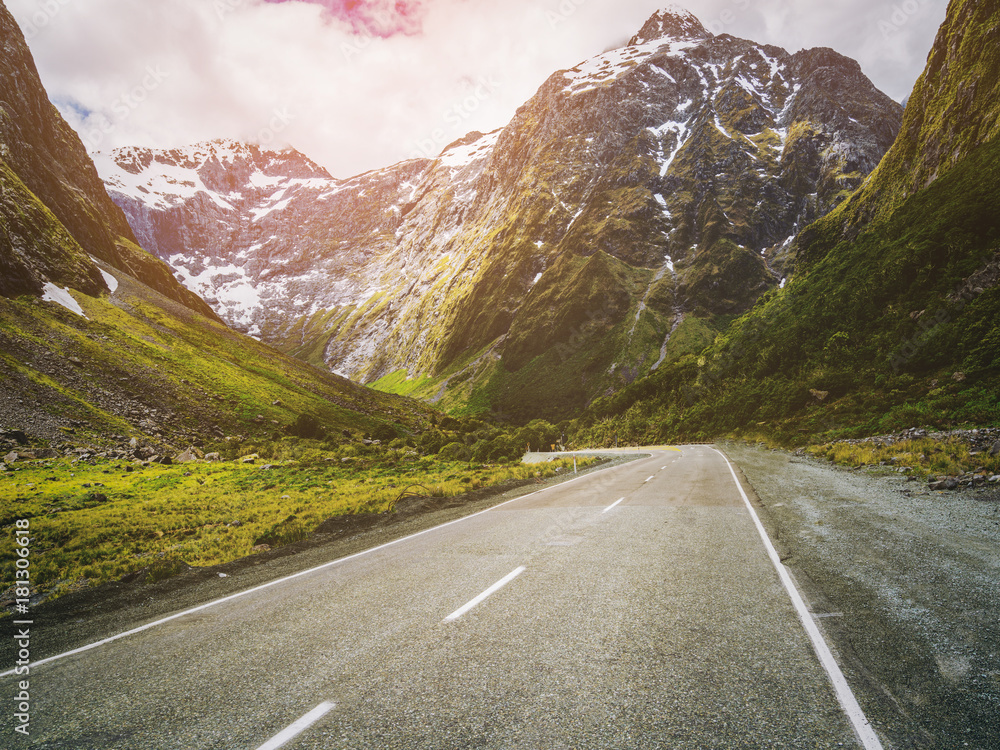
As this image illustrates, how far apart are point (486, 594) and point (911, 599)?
5.24m

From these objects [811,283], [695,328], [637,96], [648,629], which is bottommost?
[648,629]

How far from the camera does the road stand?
325 cm

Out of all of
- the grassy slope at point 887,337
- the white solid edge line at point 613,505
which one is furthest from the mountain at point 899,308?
the white solid edge line at point 613,505

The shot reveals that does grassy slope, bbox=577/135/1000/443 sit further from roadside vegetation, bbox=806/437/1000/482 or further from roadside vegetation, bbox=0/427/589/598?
roadside vegetation, bbox=0/427/589/598

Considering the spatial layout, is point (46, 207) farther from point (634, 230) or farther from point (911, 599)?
point (634, 230)

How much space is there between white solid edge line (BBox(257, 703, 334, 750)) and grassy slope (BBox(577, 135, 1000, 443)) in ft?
90.7

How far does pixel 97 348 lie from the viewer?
4706 centimetres

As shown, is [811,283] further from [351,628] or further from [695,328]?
Answer: [351,628]

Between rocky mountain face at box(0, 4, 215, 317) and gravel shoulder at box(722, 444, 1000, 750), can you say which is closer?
gravel shoulder at box(722, 444, 1000, 750)

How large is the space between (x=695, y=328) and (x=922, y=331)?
91.9m

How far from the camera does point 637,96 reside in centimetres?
19375

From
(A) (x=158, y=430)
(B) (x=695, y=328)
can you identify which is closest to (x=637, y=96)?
(B) (x=695, y=328)

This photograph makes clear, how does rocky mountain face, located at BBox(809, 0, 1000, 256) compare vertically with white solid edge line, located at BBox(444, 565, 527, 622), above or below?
above

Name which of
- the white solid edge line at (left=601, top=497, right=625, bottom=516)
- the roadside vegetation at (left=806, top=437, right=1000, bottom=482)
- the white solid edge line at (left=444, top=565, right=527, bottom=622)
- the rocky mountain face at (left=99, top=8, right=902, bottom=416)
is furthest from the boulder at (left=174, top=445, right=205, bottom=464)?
the rocky mountain face at (left=99, top=8, right=902, bottom=416)
